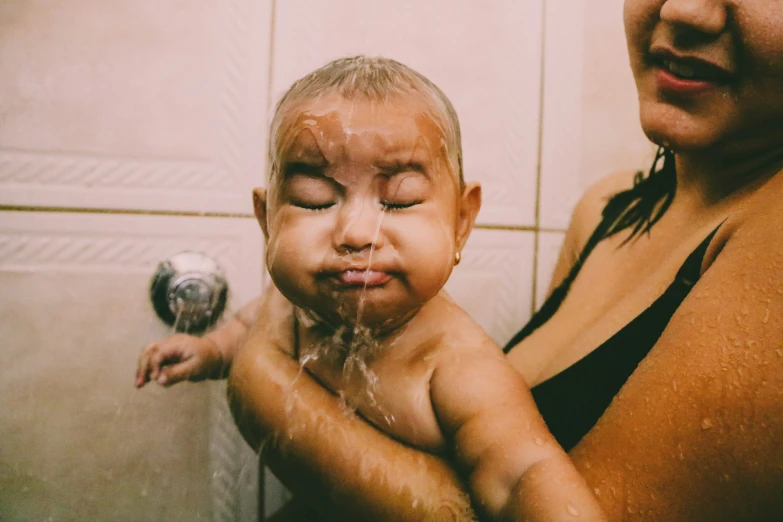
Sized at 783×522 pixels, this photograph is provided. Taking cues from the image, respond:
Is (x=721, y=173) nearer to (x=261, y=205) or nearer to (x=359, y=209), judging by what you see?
(x=359, y=209)

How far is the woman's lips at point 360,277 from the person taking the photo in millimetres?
525

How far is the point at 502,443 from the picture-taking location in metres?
0.51

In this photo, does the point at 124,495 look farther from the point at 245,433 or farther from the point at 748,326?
the point at 748,326

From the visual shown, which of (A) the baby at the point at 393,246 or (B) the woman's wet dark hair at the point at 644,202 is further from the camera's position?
(B) the woman's wet dark hair at the point at 644,202

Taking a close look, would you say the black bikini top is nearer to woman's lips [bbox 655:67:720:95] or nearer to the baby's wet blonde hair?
woman's lips [bbox 655:67:720:95]

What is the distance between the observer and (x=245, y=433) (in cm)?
69

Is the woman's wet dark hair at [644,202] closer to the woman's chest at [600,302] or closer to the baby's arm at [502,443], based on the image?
the woman's chest at [600,302]

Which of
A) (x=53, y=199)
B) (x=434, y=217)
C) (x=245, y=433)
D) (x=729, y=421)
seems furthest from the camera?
(x=53, y=199)

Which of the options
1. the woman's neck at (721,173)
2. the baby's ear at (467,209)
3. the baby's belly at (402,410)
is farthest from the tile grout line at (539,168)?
the baby's belly at (402,410)

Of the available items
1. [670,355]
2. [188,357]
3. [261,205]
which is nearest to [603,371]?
[670,355]

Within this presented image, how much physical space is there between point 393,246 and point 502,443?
0.78ft

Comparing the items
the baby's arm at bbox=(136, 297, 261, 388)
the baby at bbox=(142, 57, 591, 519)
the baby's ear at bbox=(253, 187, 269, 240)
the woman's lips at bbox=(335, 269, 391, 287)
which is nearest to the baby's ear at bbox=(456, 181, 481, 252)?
the baby at bbox=(142, 57, 591, 519)

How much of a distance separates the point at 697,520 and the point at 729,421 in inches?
3.8

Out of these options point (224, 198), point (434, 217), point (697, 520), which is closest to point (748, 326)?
point (697, 520)
